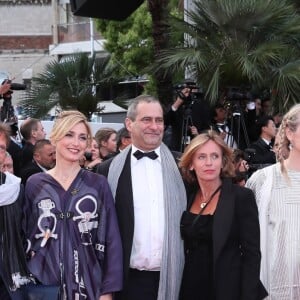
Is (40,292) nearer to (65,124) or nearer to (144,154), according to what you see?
(65,124)

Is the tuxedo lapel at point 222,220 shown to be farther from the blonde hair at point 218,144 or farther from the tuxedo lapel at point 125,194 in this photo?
the tuxedo lapel at point 125,194

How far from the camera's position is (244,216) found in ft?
13.0

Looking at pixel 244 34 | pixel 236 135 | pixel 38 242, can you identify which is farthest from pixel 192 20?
pixel 38 242

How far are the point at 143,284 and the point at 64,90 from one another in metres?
6.77

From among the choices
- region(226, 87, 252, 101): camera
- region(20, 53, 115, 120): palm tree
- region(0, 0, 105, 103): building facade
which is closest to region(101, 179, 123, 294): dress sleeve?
region(226, 87, 252, 101): camera

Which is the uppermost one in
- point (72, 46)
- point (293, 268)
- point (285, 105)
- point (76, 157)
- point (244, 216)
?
point (72, 46)

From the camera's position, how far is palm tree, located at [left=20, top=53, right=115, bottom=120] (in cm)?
1044

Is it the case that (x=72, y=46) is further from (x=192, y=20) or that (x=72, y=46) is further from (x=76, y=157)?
(x=76, y=157)

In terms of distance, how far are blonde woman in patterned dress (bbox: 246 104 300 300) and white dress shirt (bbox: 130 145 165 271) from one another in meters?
0.69

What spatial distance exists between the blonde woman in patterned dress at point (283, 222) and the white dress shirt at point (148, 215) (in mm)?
689

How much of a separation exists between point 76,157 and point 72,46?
2758cm

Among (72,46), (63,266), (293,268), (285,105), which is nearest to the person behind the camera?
(63,266)

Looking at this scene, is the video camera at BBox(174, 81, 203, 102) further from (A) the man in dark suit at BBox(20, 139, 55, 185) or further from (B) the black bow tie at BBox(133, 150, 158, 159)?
(B) the black bow tie at BBox(133, 150, 158, 159)

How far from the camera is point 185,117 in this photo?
27.4 feet
